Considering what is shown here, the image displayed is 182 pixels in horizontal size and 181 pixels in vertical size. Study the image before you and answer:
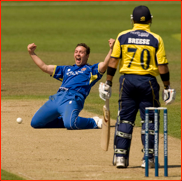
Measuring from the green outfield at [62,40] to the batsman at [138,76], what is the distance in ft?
7.47

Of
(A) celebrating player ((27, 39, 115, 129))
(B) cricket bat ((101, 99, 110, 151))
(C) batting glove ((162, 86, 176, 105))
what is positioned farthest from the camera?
(A) celebrating player ((27, 39, 115, 129))

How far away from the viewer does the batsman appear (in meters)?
6.83

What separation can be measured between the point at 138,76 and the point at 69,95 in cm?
220

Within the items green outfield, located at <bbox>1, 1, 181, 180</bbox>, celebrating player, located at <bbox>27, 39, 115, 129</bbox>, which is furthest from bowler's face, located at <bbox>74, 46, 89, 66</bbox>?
green outfield, located at <bbox>1, 1, 181, 180</bbox>

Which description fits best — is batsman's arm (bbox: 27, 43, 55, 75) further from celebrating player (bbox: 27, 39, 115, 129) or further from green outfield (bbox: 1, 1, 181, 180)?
green outfield (bbox: 1, 1, 181, 180)

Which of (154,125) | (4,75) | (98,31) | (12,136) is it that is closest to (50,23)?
(98,31)

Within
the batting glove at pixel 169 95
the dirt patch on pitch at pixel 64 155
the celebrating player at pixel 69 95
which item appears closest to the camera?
the dirt patch on pitch at pixel 64 155

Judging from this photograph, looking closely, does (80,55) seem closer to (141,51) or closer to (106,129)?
(106,129)

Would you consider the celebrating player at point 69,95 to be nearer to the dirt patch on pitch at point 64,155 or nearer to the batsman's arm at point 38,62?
the batsman's arm at point 38,62

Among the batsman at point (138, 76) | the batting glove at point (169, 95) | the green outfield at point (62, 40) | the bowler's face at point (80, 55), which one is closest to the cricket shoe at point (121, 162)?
the batsman at point (138, 76)

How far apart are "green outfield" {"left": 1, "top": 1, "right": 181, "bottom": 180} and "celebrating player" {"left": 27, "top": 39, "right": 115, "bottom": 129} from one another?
1.72 metres

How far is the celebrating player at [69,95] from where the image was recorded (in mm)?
8656

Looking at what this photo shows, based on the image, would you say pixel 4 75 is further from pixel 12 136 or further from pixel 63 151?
pixel 63 151

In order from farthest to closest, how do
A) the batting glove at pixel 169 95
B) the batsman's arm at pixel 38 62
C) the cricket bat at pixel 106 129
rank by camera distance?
the batsman's arm at pixel 38 62
the cricket bat at pixel 106 129
the batting glove at pixel 169 95
